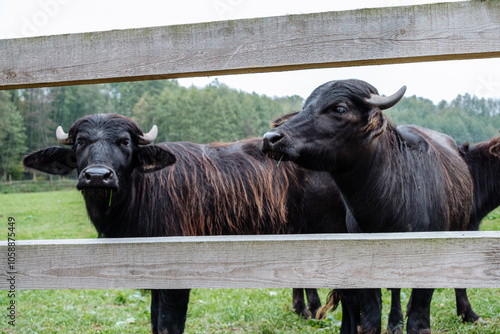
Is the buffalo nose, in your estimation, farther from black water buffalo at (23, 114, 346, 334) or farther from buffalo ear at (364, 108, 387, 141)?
buffalo ear at (364, 108, 387, 141)

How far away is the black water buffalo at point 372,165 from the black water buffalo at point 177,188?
0.96 metres

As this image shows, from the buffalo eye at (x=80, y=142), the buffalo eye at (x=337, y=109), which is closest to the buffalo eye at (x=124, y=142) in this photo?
the buffalo eye at (x=80, y=142)

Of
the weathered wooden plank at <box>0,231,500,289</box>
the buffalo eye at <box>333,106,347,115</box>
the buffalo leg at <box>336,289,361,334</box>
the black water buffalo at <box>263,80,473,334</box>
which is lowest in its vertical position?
the buffalo leg at <box>336,289,361,334</box>

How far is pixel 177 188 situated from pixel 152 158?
50cm

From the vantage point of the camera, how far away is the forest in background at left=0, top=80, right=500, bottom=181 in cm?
1073

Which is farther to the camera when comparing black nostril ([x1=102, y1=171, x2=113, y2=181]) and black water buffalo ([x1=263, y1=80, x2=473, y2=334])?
black nostril ([x1=102, y1=171, x2=113, y2=181])

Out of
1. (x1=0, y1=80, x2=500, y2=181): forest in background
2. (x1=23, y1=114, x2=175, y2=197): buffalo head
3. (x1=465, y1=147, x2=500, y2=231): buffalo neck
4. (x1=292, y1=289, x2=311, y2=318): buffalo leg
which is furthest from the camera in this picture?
(x1=0, y1=80, x2=500, y2=181): forest in background

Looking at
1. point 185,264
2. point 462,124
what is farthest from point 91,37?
point 462,124

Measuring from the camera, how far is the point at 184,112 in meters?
18.4

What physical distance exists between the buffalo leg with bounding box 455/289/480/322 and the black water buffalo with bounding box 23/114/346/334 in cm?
175

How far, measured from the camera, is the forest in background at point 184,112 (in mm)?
10727

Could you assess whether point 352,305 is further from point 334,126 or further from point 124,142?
point 124,142

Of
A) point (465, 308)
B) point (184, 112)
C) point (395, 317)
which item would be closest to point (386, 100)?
point (395, 317)

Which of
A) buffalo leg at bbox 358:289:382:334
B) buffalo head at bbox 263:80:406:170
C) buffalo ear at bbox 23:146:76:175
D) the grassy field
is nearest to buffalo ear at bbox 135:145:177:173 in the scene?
buffalo ear at bbox 23:146:76:175
